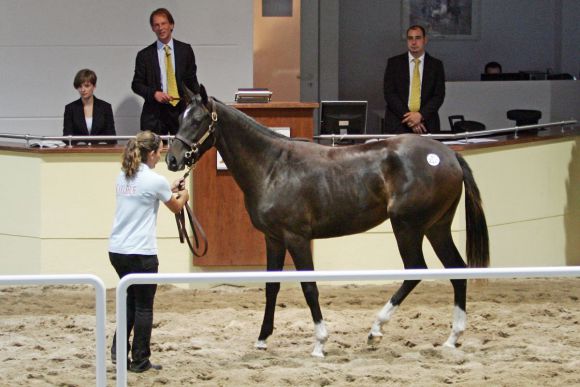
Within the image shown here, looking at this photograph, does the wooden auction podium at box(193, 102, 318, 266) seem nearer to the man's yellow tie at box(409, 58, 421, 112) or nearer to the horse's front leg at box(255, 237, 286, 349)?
the man's yellow tie at box(409, 58, 421, 112)

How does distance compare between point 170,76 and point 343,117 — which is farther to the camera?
point 170,76

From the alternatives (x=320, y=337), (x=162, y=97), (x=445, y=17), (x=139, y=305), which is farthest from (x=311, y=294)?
(x=445, y=17)

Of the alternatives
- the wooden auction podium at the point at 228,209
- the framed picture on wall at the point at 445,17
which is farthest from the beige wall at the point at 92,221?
the framed picture on wall at the point at 445,17

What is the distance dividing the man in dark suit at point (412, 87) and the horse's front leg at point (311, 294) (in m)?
2.57

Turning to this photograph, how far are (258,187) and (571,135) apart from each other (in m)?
3.54

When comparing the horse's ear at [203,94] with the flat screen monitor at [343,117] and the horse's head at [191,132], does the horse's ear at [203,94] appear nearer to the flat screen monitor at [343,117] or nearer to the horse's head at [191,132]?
the horse's head at [191,132]

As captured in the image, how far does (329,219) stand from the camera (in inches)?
285

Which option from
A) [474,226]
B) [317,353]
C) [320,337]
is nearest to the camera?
[317,353]

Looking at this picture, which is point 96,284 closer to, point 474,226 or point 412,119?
point 474,226

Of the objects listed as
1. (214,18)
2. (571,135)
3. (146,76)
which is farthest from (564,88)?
(146,76)

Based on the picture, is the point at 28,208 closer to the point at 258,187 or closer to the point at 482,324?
the point at 258,187

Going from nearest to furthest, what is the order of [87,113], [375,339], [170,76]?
[375,339] → [87,113] → [170,76]

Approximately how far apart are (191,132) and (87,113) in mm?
2366

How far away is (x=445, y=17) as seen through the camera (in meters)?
16.2
